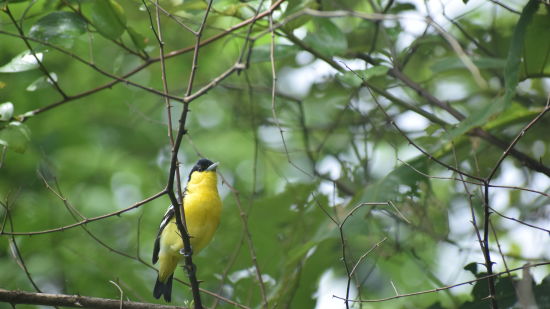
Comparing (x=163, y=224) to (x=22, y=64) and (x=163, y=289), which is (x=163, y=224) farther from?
(x=22, y=64)

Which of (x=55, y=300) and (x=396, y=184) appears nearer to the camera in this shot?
(x=55, y=300)

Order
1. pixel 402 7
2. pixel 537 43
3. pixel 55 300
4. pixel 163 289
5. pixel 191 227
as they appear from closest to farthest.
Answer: pixel 55 300, pixel 537 43, pixel 191 227, pixel 163 289, pixel 402 7

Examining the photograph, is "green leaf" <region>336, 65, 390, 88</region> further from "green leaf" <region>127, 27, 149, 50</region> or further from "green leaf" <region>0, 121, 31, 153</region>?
"green leaf" <region>0, 121, 31, 153</region>

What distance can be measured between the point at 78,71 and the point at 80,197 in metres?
1.49

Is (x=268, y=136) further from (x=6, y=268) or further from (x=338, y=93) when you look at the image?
(x=6, y=268)

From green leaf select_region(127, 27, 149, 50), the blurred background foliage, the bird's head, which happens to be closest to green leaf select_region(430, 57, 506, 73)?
the blurred background foliage

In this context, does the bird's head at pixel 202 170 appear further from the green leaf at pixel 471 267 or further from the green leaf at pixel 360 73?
the green leaf at pixel 471 267

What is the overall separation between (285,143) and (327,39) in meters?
0.95

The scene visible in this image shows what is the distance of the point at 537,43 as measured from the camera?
4301mm

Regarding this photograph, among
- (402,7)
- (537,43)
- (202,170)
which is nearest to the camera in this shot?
(537,43)

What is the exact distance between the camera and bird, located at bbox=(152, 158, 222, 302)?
194 inches

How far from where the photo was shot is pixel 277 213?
5633 millimetres

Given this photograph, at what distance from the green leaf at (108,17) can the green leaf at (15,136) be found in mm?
884

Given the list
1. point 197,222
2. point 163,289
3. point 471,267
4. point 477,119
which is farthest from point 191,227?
point 477,119
